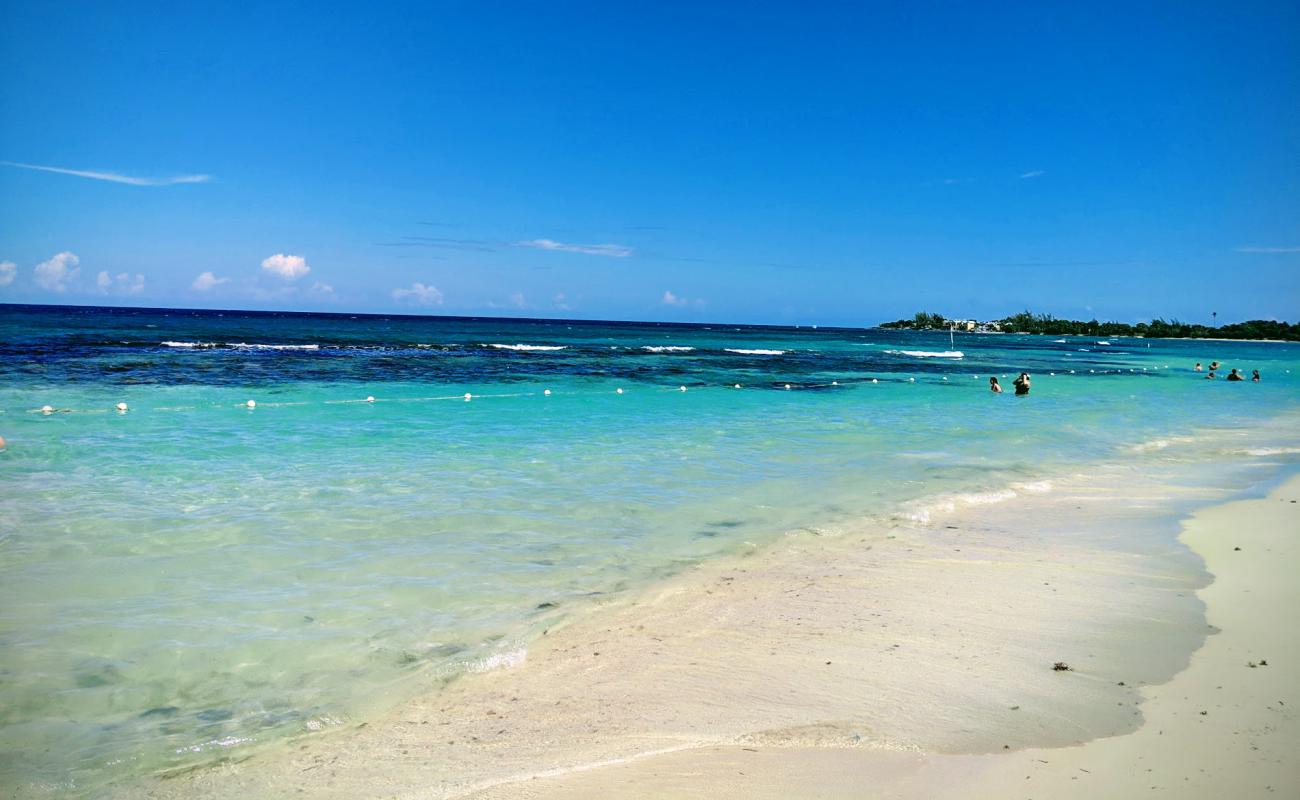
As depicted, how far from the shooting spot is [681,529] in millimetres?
8391

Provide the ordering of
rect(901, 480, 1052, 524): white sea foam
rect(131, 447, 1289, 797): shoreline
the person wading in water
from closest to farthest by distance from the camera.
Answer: rect(131, 447, 1289, 797): shoreline → rect(901, 480, 1052, 524): white sea foam → the person wading in water

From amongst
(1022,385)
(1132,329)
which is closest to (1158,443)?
(1022,385)

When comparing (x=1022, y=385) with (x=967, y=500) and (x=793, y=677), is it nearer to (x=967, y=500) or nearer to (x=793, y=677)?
(x=967, y=500)

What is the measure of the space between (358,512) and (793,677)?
5893 mm

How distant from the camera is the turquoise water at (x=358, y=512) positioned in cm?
458

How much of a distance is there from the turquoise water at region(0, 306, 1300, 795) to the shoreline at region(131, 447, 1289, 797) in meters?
0.44

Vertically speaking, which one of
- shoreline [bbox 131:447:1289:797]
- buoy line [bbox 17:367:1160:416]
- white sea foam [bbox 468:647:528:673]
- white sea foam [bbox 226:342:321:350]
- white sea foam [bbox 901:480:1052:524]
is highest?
white sea foam [bbox 226:342:321:350]

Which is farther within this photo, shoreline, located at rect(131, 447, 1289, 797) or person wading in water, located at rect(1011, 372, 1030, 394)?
person wading in water, located at rect(1011, 372, 1030, 394)

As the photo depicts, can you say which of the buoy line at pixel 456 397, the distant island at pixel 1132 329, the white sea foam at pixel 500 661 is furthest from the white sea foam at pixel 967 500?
the distant island at pixel 1132 329

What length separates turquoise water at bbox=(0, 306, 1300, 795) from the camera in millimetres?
4582

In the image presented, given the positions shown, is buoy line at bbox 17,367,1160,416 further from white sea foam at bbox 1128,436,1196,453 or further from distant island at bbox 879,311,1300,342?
distant island at bbox 879,311,1300,342

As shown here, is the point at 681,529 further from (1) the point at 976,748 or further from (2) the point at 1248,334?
(2) the point at 1248,334

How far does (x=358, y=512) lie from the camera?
8703 millimetres

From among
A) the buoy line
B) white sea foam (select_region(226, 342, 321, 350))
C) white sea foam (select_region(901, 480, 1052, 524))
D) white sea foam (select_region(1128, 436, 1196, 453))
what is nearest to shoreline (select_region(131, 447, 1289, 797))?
white sea foam (select_region(901, 480, 1052, 524))
